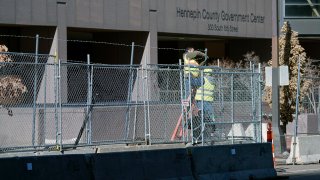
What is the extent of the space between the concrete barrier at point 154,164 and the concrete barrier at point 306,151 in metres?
3.93

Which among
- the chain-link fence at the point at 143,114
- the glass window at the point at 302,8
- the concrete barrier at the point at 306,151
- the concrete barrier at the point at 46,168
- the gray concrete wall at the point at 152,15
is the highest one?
the glass window at the point at 302,8

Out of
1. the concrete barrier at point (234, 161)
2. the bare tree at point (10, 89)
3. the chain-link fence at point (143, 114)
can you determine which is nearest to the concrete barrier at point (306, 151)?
the chain-link fence at point (143, 114)

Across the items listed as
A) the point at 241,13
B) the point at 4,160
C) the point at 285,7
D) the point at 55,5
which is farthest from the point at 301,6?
the point at 4,160

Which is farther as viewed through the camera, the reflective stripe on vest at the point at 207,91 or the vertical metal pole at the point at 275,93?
the vertical metal pole at the point at 275,93

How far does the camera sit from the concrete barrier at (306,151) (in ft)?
64.6

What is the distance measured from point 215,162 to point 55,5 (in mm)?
20522

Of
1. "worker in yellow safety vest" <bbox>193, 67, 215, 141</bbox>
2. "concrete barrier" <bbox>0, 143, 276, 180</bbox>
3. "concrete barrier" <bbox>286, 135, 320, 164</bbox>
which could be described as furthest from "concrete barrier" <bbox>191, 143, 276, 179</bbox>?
"concrete barrier" <bbox>286, 135, 320, 164</bbox>

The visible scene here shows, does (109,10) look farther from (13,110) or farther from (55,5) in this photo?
(13,110)

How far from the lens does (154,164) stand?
1341 cm

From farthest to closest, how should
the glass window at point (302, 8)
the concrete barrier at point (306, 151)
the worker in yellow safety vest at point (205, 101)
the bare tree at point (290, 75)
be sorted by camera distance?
1. the glass window at point (302, 8)
2. the bare tree at point (290, 75)
3. the concrete barrier at point (306, 151)
4. the worker in yellow safety vest at point (205, 101)

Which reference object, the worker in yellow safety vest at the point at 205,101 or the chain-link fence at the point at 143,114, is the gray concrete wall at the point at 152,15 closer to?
the chain-link fence at the point at 143,114

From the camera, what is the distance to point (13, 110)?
16953 millimetres

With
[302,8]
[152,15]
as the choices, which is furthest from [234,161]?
[302,8]

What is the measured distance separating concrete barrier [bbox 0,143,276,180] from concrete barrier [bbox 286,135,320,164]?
3.93m
